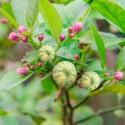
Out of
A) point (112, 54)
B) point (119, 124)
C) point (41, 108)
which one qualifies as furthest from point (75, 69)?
point (119, 124)

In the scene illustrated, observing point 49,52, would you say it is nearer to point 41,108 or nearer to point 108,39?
point 108,39

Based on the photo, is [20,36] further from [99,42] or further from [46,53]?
[99,42]

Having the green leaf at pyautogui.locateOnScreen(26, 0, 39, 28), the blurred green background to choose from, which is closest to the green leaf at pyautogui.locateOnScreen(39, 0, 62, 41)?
the green leaf at pyautogui.locateOnScreen(26, 0, 39, 28)

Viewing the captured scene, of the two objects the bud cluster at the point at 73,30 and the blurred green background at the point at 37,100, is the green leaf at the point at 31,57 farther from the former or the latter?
the blurred green background at the point at 37,100

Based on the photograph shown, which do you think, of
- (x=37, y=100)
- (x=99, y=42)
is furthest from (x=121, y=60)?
(x=37, y=100)

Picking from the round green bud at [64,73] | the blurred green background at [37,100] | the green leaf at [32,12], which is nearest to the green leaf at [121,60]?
the round green bud at [64,73]

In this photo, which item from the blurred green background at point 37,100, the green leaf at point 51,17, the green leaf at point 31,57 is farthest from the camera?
the blurred green background at point 37,100

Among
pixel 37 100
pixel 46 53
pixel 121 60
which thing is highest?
pixel 46 53
